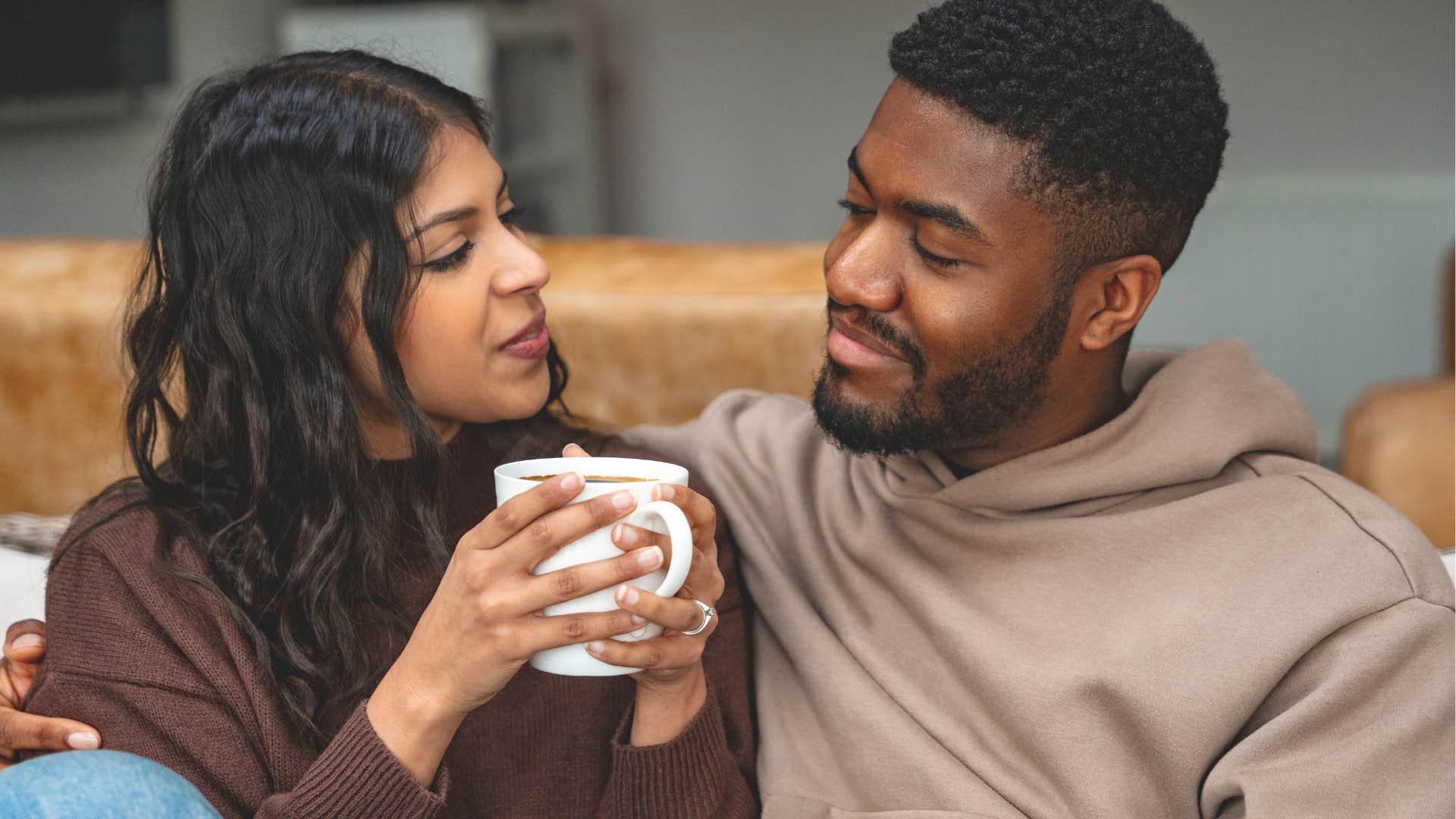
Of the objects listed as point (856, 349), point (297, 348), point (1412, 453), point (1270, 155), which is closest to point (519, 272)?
point (297, 348)

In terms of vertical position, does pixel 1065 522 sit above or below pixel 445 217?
below

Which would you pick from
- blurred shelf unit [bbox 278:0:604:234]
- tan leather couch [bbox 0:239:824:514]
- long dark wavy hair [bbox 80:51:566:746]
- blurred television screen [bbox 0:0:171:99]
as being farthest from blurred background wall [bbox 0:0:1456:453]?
→ long dark wavy hair [bbox 80:51:566:746]

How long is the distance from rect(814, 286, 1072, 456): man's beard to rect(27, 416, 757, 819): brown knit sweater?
0.25 m

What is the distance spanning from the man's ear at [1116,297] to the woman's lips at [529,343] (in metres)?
0.53

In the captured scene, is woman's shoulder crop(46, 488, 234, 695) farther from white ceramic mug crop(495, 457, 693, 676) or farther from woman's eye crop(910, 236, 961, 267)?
→ woman's eye crop(910, 236, 961, 267)

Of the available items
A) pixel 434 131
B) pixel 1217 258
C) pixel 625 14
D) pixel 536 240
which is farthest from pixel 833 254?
pixel 625 14

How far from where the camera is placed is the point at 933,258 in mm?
1200

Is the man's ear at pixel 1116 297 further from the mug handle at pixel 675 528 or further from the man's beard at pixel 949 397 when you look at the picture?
the mug handle at pixel 675 528

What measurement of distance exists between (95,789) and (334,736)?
0.96 ft

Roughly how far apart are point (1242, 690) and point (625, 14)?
13.2 ft

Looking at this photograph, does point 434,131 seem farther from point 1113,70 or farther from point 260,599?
point 1113,70

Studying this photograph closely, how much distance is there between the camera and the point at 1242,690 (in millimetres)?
1075

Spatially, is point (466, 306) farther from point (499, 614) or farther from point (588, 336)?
point (588, 336)

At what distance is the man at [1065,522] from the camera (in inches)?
42.1
